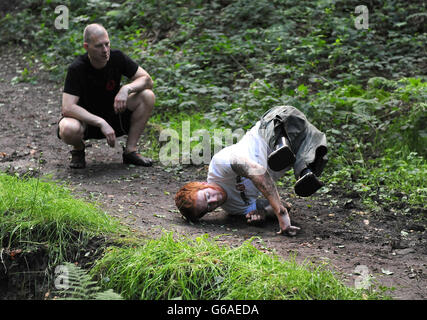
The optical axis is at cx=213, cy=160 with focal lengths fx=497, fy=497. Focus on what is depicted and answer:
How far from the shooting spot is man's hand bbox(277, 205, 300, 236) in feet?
12.6

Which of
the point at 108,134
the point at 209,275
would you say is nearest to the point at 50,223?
the point at 209,275

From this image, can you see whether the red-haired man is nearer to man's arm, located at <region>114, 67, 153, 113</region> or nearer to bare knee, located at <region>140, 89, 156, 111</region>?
man's arm, located at <region>114, 67, 153, 113</region>

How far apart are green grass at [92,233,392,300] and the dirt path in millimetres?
351

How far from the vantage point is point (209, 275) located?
9.53 feet

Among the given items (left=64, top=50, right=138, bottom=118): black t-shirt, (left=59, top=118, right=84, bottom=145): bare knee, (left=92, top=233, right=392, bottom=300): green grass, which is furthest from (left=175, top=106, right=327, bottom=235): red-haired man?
(left=64, top=50, right=138, bottom=118): black t-shirt

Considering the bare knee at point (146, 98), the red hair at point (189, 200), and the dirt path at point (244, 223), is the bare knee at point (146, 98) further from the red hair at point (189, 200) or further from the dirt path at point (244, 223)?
the red hair at point (189, 200)

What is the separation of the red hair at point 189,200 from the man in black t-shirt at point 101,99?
1259mm

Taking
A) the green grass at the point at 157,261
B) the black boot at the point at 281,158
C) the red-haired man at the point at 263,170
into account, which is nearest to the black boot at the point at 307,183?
the red-haired man at the point at 263,170

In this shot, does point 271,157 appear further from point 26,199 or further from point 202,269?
point 26,199

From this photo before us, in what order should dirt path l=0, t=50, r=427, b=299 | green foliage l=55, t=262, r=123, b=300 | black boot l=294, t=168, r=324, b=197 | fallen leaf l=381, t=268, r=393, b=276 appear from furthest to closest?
black boot l=294, t=168, r=324, b=197
dirt path l=0, t=50, r=427, b=299
fallen leaf l=381, t=268, r=393, b=276
green foliage l=55, t=262, r=123, b=300

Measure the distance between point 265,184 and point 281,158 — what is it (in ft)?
0.77

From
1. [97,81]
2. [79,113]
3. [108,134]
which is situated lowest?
[108,134]

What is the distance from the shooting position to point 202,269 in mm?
2910

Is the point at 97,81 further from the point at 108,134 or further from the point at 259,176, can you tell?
the point at 259,176
